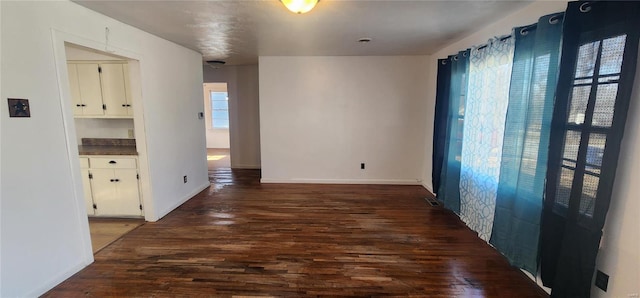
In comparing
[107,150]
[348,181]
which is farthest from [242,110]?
[107,150]

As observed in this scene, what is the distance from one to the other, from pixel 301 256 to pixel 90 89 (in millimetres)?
3162

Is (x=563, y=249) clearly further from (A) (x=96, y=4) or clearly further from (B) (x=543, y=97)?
(A) (x=96, y=4)

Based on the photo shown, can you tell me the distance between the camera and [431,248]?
2.70 metres

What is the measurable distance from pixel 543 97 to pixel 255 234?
2.88 metres

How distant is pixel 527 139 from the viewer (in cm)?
212

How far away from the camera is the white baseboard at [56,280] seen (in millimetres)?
1960

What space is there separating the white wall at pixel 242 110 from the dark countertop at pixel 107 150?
8.99ft

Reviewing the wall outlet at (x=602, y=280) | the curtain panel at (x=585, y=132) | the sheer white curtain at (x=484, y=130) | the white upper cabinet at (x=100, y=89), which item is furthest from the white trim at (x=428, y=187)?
the white upper cabinet at (x=100, y=89)

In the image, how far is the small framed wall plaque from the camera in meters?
1.78

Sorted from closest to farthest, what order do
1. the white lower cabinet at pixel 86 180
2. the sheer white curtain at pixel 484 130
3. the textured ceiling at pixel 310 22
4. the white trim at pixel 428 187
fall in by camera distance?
the textured ceiling at pixel 310 22 < the sheer white curtain at pixel 484 130 < the white lower cabinet at pixel 86 180 < the white trim at pixel 428 187

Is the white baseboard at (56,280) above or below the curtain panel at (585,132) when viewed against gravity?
below

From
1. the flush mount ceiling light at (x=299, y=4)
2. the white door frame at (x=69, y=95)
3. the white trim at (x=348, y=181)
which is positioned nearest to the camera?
the flush mount ceiling light at (x=299, y=4)

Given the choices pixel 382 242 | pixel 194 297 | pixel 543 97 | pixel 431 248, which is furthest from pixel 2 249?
pixel 543 97

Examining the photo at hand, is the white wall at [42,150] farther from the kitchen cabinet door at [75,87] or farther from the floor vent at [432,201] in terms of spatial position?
the floor vent at [432,201]
